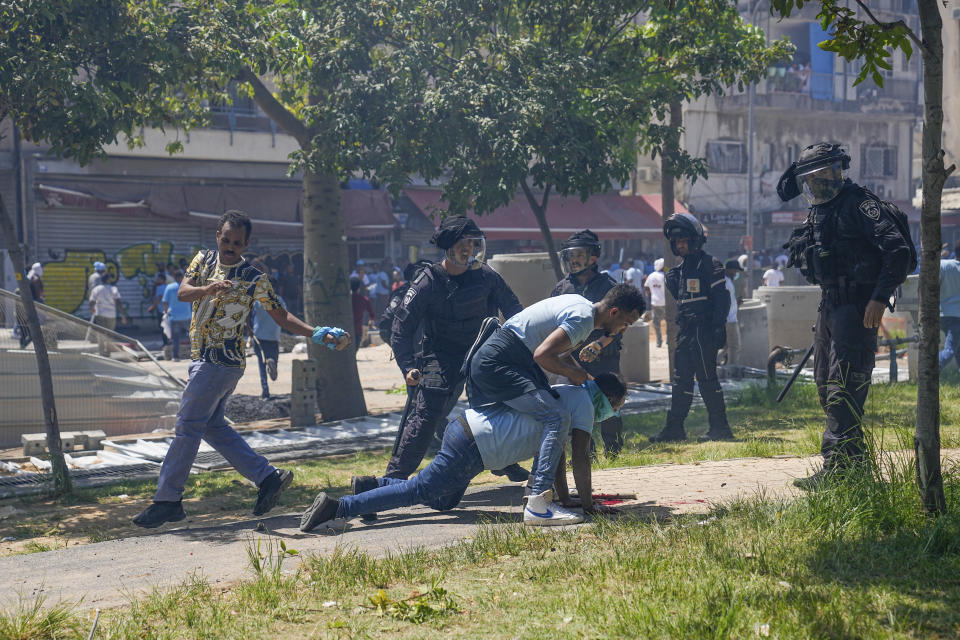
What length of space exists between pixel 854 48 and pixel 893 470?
6.37 ft

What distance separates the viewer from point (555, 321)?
509cm

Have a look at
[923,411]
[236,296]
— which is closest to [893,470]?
[923,411]

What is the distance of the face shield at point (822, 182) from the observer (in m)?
5.59

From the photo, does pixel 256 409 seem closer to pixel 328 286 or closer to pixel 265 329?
pixel 265 329

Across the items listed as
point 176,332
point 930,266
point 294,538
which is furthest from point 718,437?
point 176,332

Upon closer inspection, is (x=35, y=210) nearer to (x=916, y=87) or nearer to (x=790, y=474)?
(x=790, y=474)

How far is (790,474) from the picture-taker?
20.3ft

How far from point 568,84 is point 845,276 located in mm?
5610

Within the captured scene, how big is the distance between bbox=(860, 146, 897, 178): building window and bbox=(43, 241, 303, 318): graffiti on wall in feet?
87.0

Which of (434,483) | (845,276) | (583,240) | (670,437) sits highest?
(583,240)

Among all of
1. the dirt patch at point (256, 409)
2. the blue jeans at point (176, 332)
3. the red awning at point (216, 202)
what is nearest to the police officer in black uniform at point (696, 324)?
the dirt patch at point (256, 409)

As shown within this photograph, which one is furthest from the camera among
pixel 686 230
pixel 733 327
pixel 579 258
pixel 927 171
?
pixel 733 327

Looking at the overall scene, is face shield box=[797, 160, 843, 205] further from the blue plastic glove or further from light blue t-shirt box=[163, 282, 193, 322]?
light blue t-shirt box=[163, 282, 193, 322]

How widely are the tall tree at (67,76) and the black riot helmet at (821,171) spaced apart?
514 centimetres
